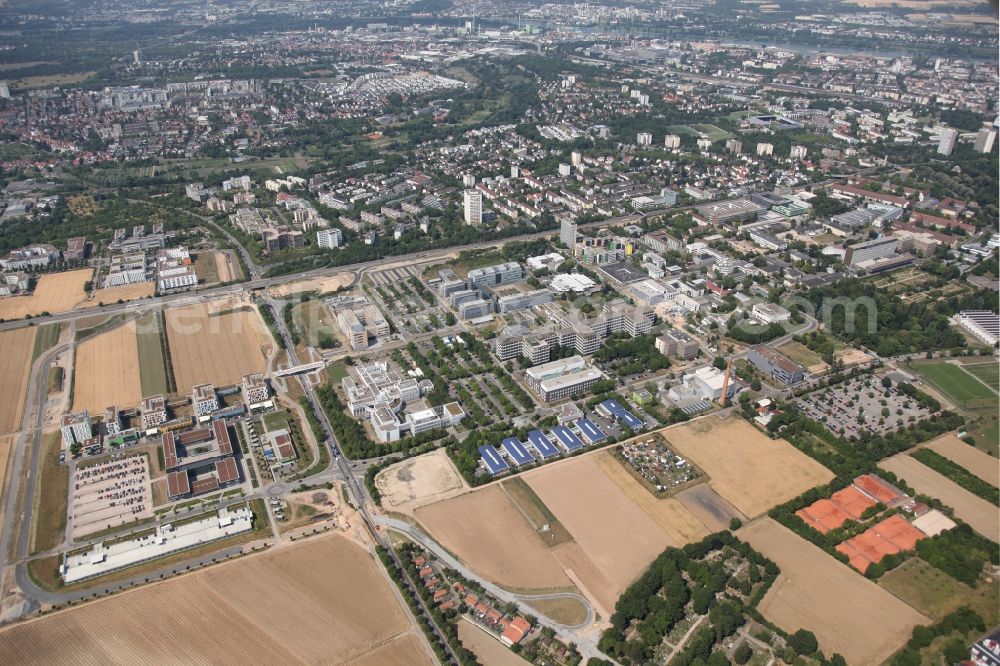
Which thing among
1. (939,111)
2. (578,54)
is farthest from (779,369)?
(578,54)

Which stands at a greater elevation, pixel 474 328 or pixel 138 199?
pixel 138 199

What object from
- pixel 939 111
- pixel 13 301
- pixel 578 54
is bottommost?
pixel 13 301

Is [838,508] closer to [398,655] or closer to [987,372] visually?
[987,372]

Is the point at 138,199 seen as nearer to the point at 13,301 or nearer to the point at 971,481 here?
the point at 13,301

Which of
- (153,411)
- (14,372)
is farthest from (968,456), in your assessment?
(14,372)

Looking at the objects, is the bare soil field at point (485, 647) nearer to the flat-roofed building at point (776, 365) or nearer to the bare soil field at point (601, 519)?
the bare soil field at point (601, 519)

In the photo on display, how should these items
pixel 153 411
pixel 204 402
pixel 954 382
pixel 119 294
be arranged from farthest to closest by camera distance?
pixel 119 294, pixel 954 382, pixel 204 402, pixel 153 411

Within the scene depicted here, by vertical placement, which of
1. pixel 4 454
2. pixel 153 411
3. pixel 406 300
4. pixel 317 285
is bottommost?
pixel 4 454
